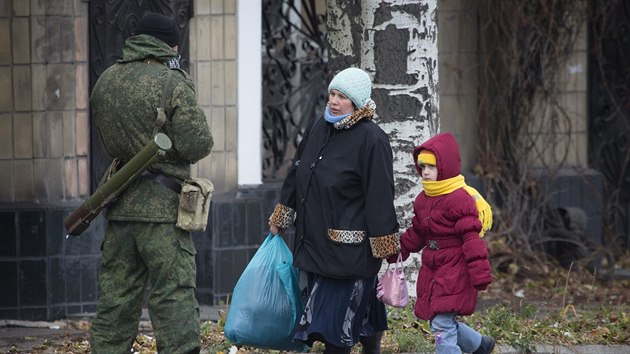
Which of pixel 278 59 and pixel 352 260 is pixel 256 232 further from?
pixel 352 260

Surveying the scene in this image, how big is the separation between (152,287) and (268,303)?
→ 1.98 ft

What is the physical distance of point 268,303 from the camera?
6.73 meters

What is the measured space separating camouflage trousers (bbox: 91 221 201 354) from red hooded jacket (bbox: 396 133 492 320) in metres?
1.17

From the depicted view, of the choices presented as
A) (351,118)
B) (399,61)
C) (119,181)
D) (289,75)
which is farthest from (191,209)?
(289,75)

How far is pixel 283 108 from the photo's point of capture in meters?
10.7

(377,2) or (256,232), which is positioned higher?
(377,2)

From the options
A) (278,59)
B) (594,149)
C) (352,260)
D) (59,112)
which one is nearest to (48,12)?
(59,112)

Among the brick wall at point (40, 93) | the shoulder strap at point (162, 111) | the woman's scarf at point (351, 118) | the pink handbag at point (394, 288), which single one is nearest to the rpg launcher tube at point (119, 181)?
the shoulder strap at point (162, 111)

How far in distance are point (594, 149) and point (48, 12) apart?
549 cm

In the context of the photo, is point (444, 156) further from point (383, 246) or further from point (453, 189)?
point (383, 246)

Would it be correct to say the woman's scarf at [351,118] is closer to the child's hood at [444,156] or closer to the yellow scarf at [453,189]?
the child's hood at [444,156]

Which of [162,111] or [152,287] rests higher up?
[162,111]

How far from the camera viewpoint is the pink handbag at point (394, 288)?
21.9 ft

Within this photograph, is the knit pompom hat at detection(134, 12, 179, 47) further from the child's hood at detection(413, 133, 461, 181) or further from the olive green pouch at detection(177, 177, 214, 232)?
the child's hood at detection(413, 133, 461, 181)
